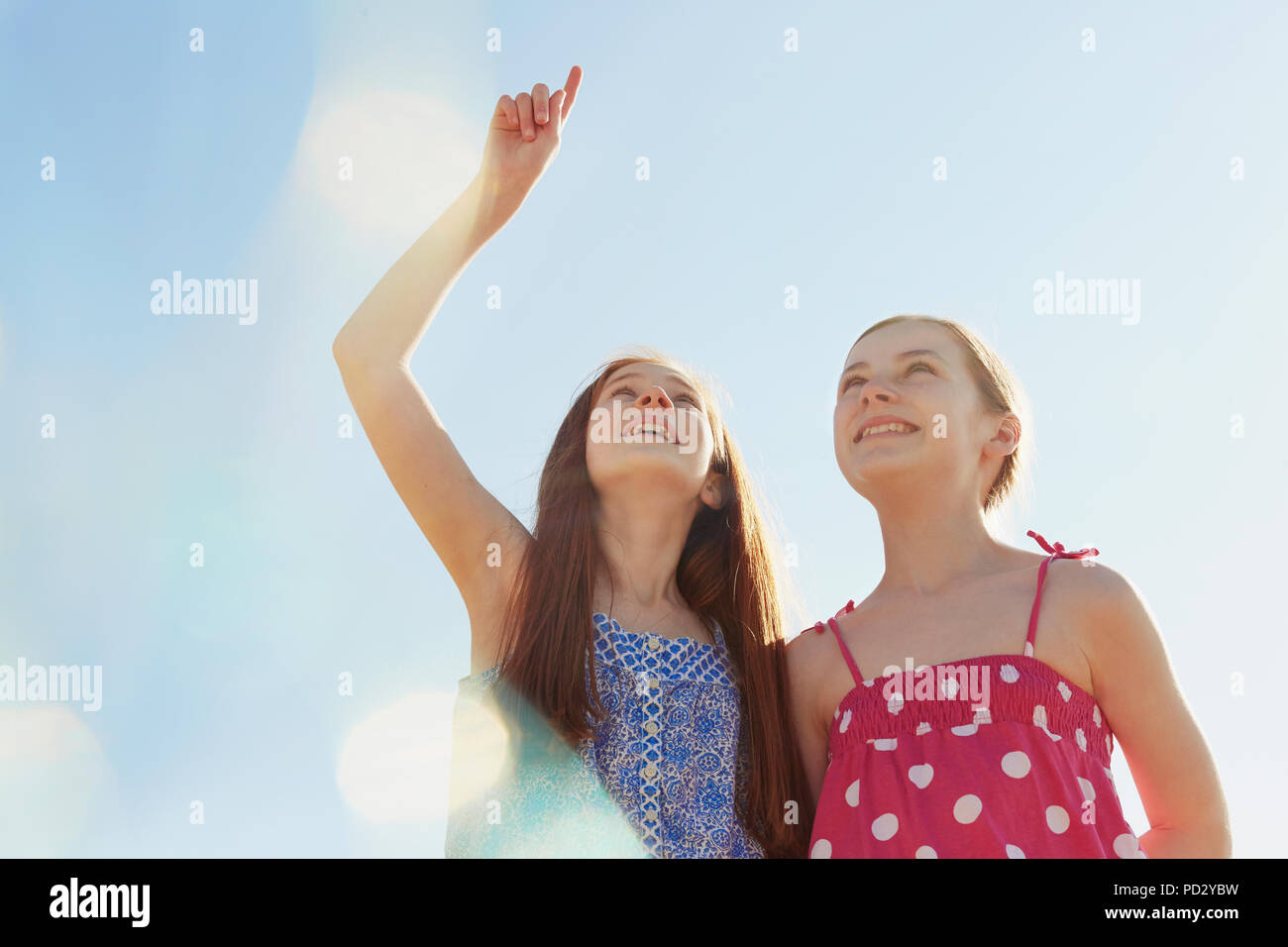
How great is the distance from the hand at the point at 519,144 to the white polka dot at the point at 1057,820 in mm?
2931

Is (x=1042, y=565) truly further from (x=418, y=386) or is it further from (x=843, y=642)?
(x=418, y=386)

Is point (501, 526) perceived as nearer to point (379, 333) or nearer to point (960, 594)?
point (379, 333)

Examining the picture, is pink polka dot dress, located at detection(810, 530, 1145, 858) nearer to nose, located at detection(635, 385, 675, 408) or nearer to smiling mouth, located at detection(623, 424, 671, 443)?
A: smiling mouth, located at detection(623, 424, 671, 443)

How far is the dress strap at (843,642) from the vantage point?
13.7 feet

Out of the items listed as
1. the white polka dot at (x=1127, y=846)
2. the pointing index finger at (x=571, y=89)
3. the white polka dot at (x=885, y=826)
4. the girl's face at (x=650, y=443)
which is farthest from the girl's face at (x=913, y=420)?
the pointing index finger at (x=571, y=89)

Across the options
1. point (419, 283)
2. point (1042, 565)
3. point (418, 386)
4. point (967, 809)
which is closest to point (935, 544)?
point (1042, 565)

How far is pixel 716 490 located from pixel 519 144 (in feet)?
5.47

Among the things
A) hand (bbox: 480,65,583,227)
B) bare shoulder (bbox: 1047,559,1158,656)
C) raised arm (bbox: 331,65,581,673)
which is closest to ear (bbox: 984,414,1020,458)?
bare shoulder (bbox: 1047,559,1158,656)

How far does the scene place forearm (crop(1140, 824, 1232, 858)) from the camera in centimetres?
369

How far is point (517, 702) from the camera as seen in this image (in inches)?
157

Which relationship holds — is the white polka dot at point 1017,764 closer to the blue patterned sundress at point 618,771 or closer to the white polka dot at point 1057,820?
the white polka dot at point 1057,820
